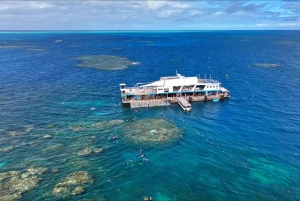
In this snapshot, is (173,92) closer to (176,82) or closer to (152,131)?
(176,82)

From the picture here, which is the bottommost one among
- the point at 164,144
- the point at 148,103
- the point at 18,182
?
the point at 18,182

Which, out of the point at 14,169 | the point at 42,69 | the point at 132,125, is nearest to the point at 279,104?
the point at 132,125

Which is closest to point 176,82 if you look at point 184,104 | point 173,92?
A: point 173,92

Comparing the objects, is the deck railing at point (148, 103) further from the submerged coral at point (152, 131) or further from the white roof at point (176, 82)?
the submerged coral at point (152, 131)

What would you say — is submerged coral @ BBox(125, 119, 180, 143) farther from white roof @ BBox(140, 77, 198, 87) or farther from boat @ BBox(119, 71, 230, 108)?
white roof @ BBox(140, 77, 198, 87)

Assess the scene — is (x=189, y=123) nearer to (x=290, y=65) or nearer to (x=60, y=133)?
(x=60, y=133)
